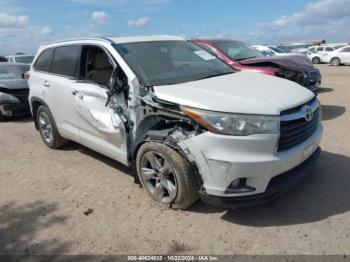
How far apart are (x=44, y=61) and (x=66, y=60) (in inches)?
35.1

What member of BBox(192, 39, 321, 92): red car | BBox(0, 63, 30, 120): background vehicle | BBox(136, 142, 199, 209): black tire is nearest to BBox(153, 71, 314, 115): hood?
BBox(136, 142, 199, 209): black tire

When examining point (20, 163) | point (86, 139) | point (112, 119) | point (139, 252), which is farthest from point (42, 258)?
point (20, 163)

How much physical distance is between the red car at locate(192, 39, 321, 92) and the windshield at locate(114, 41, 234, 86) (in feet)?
8.02

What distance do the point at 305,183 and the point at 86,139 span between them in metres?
→ 2.95

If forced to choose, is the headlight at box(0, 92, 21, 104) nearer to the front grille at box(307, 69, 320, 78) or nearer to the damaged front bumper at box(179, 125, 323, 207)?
the damaged front bumper at box(179, 125, 323, 207)

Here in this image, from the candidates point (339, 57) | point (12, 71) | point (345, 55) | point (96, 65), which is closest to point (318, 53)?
point (339, 57)

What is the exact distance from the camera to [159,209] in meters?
3.74

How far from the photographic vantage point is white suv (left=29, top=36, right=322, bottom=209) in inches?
121

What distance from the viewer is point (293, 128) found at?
3270 millimetres

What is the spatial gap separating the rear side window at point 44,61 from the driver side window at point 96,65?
1169 millimetres

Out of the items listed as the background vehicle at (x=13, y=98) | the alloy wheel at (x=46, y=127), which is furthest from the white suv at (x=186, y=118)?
the background vehicle at (x=13, y=98)

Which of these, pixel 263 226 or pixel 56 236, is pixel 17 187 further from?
pixel 263 226

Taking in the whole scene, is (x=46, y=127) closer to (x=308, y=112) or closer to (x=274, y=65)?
(x=308, y=112)

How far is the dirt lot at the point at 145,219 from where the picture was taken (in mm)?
3107
